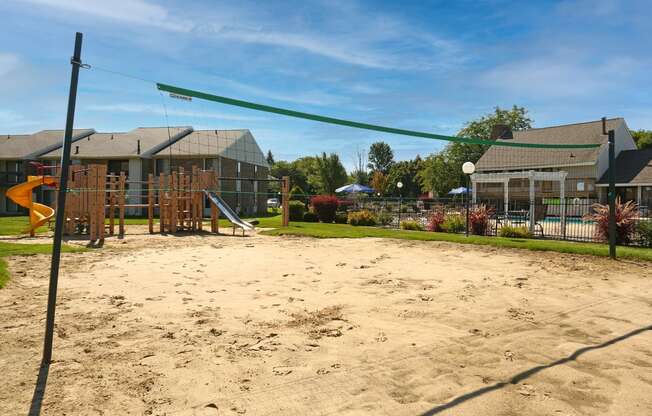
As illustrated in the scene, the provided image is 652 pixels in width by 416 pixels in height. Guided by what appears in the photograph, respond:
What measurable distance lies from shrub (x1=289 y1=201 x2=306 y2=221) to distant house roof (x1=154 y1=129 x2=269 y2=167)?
Result: 21.3 ft

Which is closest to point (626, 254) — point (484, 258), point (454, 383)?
point (484, 258)

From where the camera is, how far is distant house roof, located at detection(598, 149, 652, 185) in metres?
29.8

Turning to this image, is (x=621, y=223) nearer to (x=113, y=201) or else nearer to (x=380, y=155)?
(x=113, y=201)

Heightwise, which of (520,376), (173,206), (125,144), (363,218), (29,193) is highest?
(125,144)

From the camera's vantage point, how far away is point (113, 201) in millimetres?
14719

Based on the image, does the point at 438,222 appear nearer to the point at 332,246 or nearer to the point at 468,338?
the point at 332,246

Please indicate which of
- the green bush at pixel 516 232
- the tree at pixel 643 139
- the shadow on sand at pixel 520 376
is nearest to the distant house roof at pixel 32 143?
the green bush at pixel 516 232

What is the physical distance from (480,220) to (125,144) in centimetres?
2312

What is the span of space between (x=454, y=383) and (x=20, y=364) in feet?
10.8

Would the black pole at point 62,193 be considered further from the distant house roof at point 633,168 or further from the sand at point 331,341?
the distant house roof at point 633,168

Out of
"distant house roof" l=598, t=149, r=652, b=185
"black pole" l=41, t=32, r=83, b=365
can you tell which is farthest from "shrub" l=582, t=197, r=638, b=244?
"distant house roof" l=598, t=149, r=652, b=185

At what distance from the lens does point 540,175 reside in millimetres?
19531

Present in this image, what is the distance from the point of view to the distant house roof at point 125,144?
27.9 meters

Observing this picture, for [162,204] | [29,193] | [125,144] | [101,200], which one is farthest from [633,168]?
[29,193]
